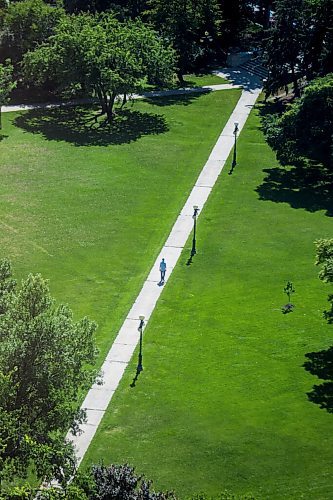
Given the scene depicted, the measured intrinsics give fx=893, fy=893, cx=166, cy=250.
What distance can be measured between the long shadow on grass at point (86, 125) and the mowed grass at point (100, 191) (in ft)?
0.25

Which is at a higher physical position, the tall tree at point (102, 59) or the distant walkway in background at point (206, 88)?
the tall tree at point (102, 59)

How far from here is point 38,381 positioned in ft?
94.1

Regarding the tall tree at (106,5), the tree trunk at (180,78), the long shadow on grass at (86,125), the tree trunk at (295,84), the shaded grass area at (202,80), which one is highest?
the tall tree at (106,5)

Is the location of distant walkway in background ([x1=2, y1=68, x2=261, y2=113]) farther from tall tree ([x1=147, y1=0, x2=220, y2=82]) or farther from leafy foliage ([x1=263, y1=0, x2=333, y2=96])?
leafy foliage ([x1=263, y1=0, x2=333, y2=96])

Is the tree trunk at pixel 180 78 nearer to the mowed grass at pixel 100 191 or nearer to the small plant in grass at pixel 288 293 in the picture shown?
the mowed grass at pixel 100 191

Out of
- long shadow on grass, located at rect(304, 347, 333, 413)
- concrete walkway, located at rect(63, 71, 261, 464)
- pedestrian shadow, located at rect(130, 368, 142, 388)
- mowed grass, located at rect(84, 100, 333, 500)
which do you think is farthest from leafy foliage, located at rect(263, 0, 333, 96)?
pedestrian shadow, located at rect(130, 368, 142, 388)

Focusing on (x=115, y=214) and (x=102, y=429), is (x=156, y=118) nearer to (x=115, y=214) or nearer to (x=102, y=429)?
(x=115, y=214)

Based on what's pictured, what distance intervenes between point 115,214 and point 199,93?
2546 cm

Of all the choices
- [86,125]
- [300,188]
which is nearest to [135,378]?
[300,188]

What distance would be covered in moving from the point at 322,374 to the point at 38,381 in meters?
13.7

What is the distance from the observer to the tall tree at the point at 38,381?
27.4 meters

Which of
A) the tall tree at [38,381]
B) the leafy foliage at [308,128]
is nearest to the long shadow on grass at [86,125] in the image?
the leafy foliage at [308,128]

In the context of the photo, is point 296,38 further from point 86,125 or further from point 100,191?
point 100,191

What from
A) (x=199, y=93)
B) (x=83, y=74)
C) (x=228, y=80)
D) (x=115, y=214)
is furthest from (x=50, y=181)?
(x=228, y=80)
